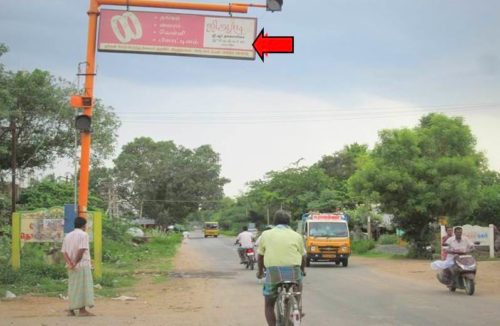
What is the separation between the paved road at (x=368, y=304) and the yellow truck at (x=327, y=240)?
6700 millimetres

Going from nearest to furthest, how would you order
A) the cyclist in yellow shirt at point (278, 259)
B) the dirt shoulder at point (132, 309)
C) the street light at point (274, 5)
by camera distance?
the cyclist in yellow shirt at point (278, 259)
the dirt shoulder at point (132, 309)
the street light at point (274, 5)

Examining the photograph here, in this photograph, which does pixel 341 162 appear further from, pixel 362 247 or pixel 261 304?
pixel 261 304

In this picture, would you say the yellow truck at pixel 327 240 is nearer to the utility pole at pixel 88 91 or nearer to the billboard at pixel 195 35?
the utility pole at pixel 88 91

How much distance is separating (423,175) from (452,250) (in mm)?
17180

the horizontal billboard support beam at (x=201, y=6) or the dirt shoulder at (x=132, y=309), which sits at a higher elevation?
the horizontal billboard support beam at (x=201, y=6)

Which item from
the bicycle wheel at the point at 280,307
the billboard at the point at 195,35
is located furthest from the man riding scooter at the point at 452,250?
the bicycle wheel at the point at 280,307

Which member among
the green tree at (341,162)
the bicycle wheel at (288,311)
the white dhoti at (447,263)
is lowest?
the bicycle wheel at (288,311)

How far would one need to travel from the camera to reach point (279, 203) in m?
63.4

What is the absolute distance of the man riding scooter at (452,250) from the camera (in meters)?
15.0

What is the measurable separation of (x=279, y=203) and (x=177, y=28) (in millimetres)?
50109

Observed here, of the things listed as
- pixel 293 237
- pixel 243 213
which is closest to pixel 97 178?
pixel 243 213

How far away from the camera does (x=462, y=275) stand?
49.0ft

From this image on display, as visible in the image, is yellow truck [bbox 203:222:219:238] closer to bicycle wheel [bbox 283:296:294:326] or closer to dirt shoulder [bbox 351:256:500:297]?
dirt shoulder [bbox 351:256:500:297]

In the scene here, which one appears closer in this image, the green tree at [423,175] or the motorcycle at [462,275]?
the motorcycle at [462,275]
